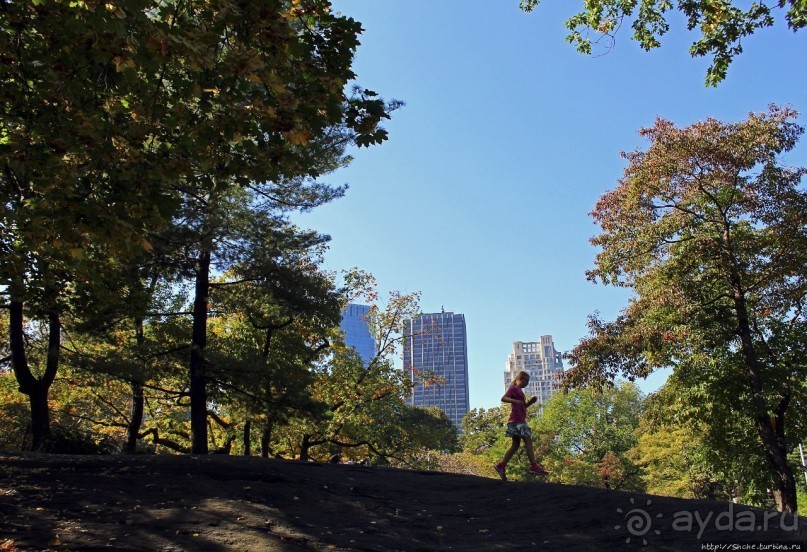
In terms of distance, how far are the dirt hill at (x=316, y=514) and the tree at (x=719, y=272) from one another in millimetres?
9848

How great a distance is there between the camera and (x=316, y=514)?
21.7 ft

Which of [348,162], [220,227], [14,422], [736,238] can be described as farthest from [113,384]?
[736,238]

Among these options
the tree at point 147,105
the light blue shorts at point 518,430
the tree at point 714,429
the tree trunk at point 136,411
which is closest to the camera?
the tree at point 147,105

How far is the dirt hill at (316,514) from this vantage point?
5109mm

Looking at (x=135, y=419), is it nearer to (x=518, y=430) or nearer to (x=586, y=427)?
(x=518, y=430)

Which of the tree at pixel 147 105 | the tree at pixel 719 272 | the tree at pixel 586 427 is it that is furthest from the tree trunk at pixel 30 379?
the tree at pixel 586 427

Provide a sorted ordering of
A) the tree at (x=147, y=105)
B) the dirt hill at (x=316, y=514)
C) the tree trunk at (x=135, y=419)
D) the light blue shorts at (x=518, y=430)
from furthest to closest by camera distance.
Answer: the tree trunk at (x=135, y=419), the light blue shorts at (x=518, y=430), the dirt hill at (x=316, y=514), the tree at (x=147, y=105)

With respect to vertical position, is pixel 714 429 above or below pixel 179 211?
below

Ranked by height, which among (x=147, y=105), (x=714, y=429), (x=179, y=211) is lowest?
(x=714, y=429)

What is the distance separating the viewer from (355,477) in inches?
355

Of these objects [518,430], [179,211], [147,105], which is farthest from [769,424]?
[147,105]

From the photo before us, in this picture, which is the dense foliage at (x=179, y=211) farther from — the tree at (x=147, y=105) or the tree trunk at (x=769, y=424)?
the tree trunk at (x=769, y=424)

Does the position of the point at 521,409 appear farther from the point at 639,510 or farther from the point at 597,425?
the point at 597,425

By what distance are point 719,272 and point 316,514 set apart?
45.5 feet
